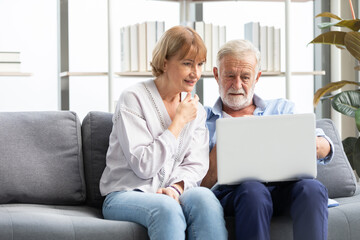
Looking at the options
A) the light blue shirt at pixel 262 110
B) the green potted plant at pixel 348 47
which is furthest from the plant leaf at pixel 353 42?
the light blue shirt at pixel 262 110

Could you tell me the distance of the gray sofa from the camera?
2072 mm

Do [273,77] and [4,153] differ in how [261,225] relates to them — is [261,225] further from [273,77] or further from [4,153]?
[273,77]

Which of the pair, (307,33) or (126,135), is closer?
(126,135)

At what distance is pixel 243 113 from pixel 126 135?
68cm

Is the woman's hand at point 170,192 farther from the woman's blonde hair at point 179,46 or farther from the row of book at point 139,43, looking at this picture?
the row of book at point 139,43

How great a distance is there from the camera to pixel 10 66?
3301 millimetres

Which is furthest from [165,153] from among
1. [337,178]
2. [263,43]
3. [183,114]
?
[263,43]

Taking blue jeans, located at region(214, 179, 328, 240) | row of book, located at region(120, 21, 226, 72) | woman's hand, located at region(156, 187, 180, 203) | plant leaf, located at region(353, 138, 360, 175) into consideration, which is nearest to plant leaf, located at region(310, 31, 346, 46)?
plant leaf, located at region(353, 138, 360, 175)

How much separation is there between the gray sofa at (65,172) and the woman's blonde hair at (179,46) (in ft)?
1.37

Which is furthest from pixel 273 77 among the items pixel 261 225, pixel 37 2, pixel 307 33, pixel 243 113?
pixel 261 225

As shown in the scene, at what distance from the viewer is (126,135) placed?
2.02 meters

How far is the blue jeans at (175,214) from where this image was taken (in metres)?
1.74

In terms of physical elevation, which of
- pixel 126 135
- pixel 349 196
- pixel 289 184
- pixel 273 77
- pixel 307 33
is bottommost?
pixel 349 196

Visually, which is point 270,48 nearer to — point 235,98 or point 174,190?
point 235,98
